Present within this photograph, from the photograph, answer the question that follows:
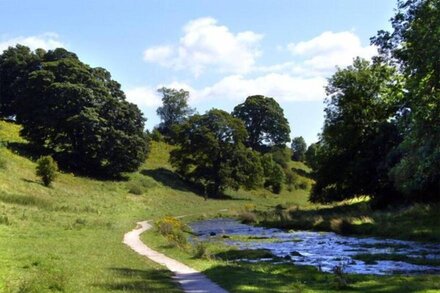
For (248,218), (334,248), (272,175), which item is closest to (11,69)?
(272,175)

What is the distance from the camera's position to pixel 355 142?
65.9 meters

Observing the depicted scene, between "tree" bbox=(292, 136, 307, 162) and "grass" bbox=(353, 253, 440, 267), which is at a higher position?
"tree" bbox=(292, 136, 307, 162)

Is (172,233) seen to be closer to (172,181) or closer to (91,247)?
(91,247)

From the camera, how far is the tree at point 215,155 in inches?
4080

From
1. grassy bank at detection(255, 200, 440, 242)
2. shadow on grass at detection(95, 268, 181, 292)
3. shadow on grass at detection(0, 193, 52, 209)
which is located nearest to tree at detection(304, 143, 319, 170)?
grassy bank at detection(255, 200, 440, 242)

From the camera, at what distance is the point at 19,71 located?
4173 inches

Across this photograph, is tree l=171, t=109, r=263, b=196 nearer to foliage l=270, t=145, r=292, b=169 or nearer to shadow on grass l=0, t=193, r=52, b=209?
foliage l=270, t=145, r=292, b=169

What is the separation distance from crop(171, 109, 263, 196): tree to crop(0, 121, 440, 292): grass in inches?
727

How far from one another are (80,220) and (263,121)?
108480 millimetres

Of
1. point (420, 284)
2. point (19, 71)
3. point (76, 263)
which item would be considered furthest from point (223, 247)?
point (19, 71)

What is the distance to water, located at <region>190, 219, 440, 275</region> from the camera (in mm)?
27812

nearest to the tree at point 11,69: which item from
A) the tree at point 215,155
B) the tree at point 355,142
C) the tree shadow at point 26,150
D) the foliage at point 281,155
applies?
the tree shadow at point 26,150

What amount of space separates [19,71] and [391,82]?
91.8 metres

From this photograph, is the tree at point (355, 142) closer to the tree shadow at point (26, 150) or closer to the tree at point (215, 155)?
the tree at point (215, 155)
